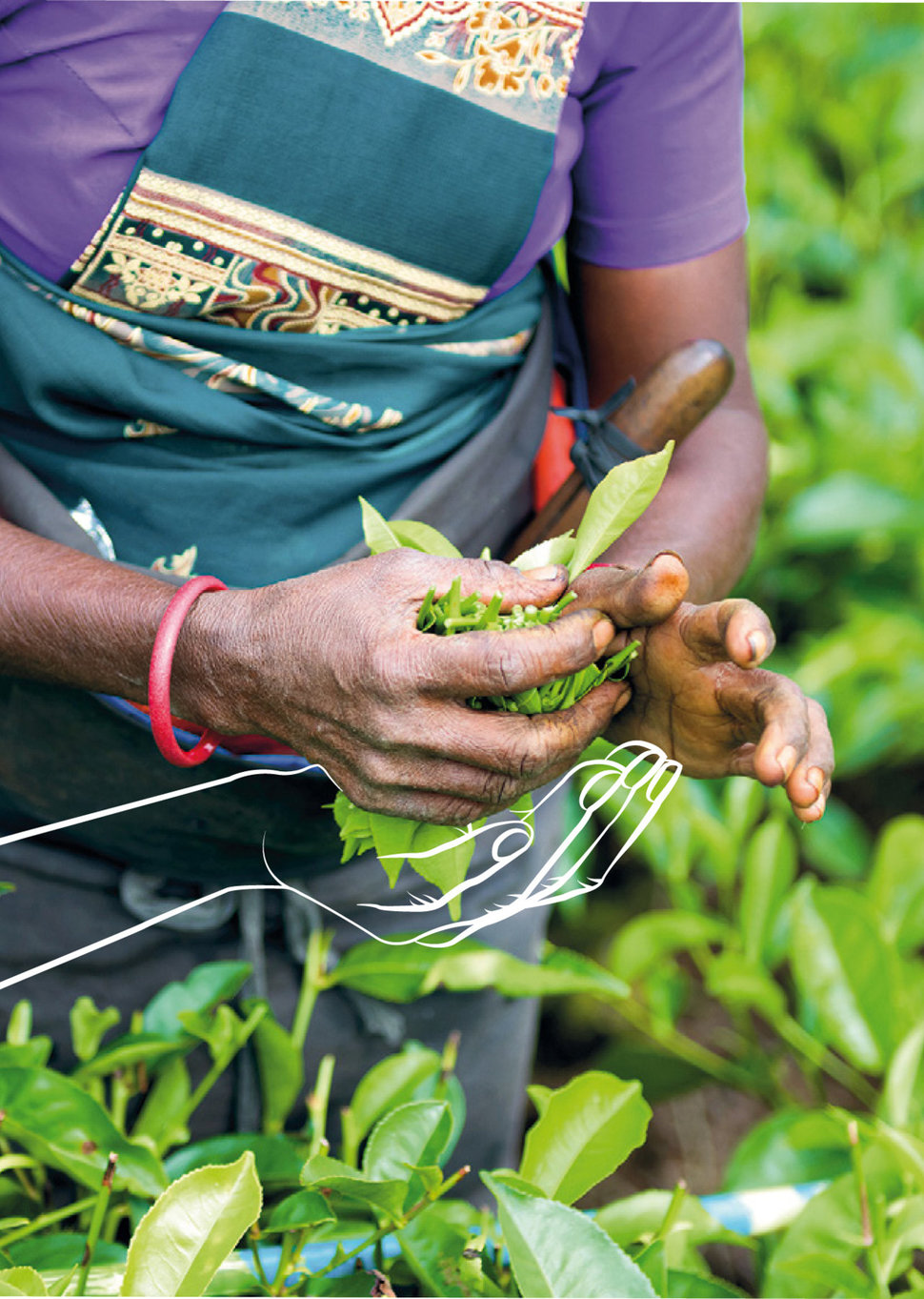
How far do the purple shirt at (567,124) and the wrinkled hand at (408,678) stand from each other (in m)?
0.31

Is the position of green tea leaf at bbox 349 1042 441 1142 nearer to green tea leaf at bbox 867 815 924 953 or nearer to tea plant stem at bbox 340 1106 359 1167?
tea plant stem at bbox 340 1106 359 1167

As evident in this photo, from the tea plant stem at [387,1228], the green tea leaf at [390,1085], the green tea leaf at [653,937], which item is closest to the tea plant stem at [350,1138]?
the green tea leaf at [390,1085]

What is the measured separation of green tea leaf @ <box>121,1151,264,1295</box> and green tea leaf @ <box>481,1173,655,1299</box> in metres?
0.12

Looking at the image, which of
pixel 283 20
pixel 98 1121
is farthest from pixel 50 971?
pixel 283 20

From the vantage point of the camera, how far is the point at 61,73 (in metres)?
0.73

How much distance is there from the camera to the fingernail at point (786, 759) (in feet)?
1.88

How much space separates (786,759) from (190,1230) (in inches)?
13.8

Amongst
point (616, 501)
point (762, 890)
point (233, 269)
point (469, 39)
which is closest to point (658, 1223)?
point (616, 501)

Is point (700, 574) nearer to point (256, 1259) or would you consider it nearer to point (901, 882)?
point (256, 1259)

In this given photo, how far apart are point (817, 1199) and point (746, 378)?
656mm

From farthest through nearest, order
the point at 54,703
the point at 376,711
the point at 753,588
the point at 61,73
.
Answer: the point at 753,588, the point at 54,703, the point at 61,73, the point at 376,711

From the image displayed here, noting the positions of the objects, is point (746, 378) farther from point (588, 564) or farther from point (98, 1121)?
point (98, 1121)

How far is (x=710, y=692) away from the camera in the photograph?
658mm

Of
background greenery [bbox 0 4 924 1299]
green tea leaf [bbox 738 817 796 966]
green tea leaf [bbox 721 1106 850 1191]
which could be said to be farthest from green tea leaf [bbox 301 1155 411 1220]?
green tea leaf [bbox 738 817 796 966]
